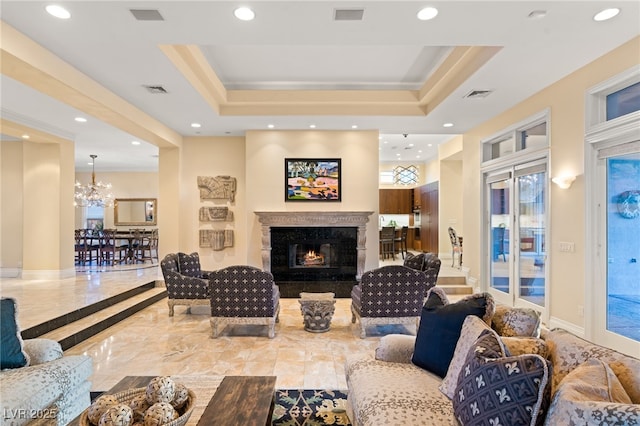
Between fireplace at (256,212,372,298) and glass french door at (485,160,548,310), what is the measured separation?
234 cm

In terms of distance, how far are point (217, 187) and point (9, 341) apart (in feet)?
18.4

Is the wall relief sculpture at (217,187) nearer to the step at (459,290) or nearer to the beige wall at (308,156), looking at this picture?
the beige wall at (308,156)

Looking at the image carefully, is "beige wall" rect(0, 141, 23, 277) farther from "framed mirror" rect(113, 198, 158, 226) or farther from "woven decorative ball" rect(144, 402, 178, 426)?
"woven decorative ball" rect(144, 402, 178, 426)

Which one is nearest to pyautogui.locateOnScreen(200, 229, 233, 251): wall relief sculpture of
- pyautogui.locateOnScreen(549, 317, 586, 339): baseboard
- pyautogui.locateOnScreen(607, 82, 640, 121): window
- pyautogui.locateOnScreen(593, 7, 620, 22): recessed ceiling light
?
pyautogui.locateOnScreen(549, 317, 586, 339): baseboard

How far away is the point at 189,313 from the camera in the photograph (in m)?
5.53

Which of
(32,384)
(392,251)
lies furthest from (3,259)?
(392,251)

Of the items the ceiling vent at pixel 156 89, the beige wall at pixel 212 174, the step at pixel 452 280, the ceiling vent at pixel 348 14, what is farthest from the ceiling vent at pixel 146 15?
the step at pixel 452 280

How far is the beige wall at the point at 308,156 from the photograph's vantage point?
716cm

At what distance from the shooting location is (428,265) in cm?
459

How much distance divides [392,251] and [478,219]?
4751 millimetres

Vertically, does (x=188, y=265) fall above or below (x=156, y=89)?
below

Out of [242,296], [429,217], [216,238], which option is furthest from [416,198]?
[242,296]

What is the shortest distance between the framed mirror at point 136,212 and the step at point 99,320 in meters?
7.55

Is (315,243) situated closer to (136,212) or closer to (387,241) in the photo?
(387,241)
